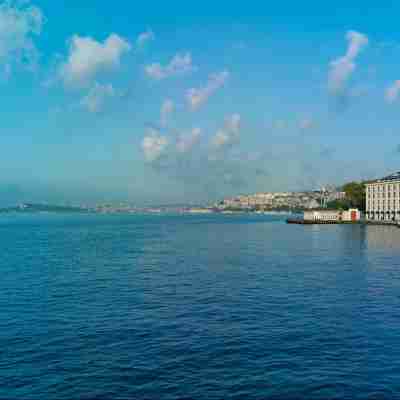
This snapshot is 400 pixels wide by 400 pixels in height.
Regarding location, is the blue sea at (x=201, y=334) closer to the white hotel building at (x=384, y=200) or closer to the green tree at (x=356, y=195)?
the white hotel building at (x=384, y=200)

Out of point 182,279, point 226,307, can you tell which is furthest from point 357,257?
point 226,307

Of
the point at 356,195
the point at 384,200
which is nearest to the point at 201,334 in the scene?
the point at 384,200

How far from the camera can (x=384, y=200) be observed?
149 metres

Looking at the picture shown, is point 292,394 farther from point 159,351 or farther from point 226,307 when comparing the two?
point 226,307

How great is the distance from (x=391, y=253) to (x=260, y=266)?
23.5 metres

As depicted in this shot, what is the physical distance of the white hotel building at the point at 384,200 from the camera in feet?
474

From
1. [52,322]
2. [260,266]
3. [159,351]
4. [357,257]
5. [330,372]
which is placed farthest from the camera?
[357,257]

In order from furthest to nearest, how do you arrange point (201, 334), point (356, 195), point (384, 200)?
point (356, 195) < point (384, 200) < point (201, 334)

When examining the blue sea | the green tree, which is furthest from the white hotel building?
the blue sea

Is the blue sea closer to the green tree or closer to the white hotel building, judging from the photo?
the white hotel building

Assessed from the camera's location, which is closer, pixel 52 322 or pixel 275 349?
pixel 275 349

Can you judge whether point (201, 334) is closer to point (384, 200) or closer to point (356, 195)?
point (384, 200)

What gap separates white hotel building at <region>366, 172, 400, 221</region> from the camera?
144500 millimetres

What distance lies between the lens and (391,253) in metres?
59.1
